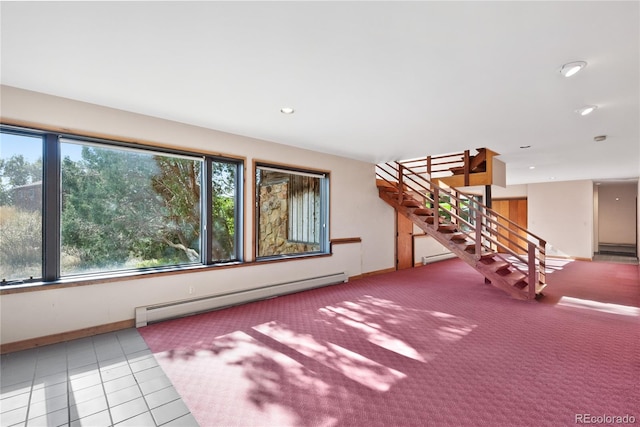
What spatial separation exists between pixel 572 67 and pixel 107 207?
476 cm

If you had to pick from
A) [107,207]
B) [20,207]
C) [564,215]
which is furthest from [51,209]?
[564,215]

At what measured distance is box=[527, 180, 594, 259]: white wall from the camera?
30.0 ft

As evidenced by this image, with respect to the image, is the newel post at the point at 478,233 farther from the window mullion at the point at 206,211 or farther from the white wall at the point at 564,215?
the white wall at the point at 564,215

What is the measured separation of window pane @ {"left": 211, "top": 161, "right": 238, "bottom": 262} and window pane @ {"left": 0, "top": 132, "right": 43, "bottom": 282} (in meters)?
1.82

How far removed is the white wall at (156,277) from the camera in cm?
287

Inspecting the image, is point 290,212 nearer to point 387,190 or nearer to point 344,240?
point 344,240

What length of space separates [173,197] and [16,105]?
5.56 feet

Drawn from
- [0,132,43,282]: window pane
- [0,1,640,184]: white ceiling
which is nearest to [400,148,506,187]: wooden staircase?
[0,1,640,184]: white ceiling

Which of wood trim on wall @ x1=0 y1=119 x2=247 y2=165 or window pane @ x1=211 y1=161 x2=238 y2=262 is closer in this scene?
wood trim on wall @ x1=0 y1=119 x2=247 y2=165

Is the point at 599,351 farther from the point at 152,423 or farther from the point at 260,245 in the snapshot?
the point at 260,245

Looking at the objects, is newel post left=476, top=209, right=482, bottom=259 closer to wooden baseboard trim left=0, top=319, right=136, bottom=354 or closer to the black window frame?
the black window frame

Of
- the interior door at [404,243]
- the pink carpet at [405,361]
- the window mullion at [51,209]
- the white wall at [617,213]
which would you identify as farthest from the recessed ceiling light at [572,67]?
the white wall at [617,213]

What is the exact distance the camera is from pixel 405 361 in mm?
2660

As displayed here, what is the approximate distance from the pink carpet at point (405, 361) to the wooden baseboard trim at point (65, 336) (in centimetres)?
31
